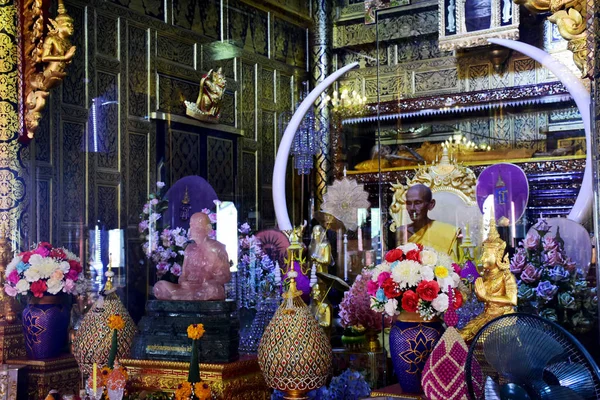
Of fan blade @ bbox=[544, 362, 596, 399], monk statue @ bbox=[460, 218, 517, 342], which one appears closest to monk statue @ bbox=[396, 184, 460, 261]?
monk statue @ bbox=[460, 218, 517, 342]

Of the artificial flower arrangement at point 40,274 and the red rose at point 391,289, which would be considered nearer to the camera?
the red rose at point 391,289

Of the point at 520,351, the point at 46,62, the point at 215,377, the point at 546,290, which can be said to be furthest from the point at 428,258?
the point at 46,62

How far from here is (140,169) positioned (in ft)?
16.9

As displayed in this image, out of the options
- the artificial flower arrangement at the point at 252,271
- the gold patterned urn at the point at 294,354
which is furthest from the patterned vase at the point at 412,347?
the artificial flower arrangement at the point at 252,271

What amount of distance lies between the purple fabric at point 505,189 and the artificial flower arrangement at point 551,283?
13cm

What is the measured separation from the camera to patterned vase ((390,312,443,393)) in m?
2.88

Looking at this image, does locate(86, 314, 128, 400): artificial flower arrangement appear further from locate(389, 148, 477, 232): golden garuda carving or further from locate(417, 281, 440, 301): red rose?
locate(389, 148, 477, 232): golden garuda carving

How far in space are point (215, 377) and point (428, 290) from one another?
A: 3.69 ft

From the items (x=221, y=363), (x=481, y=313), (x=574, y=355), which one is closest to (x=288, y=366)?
Result: (x=221, y=363)

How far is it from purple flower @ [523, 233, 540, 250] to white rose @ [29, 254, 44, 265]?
95.1 inches

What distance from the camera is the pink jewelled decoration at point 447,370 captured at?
2623 mm

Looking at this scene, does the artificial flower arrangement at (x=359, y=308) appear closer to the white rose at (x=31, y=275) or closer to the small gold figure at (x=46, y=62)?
the white rose at (x=31, y=275)

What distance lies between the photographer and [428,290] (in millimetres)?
2842

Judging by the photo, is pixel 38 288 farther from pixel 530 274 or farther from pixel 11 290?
pixel 530 274
